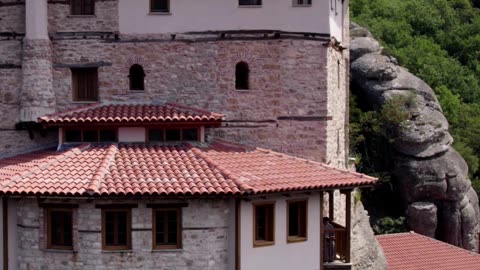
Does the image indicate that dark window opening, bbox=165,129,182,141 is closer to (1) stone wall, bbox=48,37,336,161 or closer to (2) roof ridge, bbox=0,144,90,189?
(1) stone wall, bbox=48,37,336,161

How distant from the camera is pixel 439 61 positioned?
6084 centimetres

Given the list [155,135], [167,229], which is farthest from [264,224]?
[155,135]

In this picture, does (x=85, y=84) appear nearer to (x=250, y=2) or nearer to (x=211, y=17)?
(x=211, y=17)

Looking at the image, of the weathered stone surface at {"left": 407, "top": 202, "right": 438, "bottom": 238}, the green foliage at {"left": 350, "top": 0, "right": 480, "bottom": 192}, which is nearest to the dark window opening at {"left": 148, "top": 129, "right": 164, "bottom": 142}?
the weathered stone surface at {"left": 407, "top": 202, "right": 438, "bottom": 238}

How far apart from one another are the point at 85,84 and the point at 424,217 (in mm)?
Answer: 19821

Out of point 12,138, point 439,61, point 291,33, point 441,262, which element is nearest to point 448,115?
point 439,61

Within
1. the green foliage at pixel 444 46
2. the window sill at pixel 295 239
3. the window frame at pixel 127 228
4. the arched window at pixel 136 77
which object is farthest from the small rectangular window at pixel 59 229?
the green foliage at pixel 444 46

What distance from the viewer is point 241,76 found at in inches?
920

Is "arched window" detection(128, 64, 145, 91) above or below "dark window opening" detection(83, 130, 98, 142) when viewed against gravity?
above

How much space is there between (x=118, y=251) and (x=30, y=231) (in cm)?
226

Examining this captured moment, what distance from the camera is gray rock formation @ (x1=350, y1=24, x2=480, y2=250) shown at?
3769 cm

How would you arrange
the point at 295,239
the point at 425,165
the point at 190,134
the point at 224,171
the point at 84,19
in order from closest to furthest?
the point at 224,171 → the point at 295,239 → the point at 190,134 → the point at 84,19 → the point at 425,165

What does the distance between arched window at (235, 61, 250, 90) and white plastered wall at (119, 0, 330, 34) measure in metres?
1.06

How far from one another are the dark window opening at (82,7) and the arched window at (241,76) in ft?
14.1
